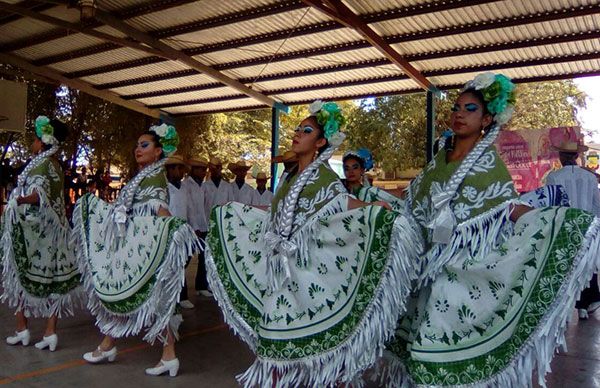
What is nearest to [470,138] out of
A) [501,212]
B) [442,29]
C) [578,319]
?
[501,212]

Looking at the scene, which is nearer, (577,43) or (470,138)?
(470,138)

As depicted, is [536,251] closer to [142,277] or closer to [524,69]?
[142,277]

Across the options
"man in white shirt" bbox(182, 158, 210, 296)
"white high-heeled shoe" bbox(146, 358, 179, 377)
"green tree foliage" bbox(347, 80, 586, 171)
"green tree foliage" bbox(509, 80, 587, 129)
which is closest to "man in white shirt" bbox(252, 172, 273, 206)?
"man in white shirt" bbox(182, 158, 210, 296)

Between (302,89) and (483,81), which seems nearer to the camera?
(483,81)

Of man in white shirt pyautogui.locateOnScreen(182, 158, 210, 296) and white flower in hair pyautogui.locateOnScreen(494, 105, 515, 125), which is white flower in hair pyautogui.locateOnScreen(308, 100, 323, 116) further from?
man in white shirt pyautogui.locateOnScreen(182, 158, 210, 296)

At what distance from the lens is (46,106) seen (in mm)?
16984

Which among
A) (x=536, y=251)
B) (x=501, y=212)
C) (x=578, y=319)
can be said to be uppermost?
(x=501, y=212)

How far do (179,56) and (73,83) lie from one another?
3.80 metres

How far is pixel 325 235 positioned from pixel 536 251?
1035mm

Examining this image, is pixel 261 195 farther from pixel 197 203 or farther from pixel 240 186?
pixel 197 203

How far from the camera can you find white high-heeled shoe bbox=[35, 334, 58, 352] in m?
4.31

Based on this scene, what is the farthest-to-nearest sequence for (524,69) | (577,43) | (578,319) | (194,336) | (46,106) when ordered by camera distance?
(46,106)
(524,69)
(577,43)
(578,319)
(194,336)

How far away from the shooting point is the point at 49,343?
14.2 feet

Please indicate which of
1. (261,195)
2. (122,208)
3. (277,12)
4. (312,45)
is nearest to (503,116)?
(122,208)
